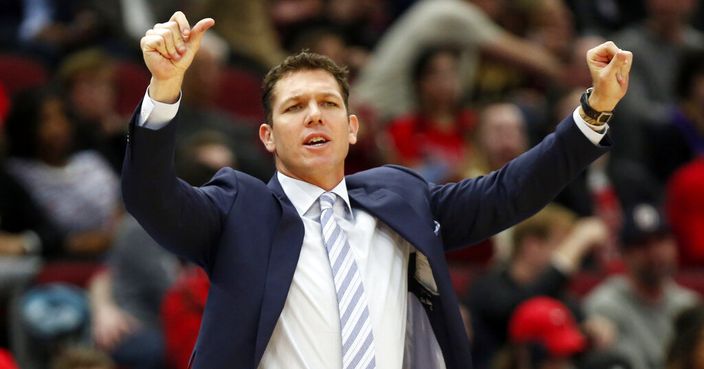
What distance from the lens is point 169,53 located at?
325cm

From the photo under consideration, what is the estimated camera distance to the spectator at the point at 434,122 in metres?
7.94

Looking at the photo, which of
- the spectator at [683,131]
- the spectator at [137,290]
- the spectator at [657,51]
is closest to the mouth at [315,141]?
the spectator at [137,290]

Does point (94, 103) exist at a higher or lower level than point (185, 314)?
higher

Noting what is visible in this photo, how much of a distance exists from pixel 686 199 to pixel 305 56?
4553 millimetres

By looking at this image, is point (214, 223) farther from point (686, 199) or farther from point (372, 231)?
point (686, 199)

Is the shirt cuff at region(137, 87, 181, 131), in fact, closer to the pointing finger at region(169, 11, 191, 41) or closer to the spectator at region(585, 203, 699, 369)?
the pointing finger at region(169, 11, 191, 41)

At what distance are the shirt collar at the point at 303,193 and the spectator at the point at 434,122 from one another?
4151mm

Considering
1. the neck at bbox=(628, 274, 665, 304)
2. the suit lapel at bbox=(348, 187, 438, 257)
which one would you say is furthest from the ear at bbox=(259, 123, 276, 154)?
the neck at bbox=(628, 274, 665, 304)

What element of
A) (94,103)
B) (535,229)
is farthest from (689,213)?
(94,103)

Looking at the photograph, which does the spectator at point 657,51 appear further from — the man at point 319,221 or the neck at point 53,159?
the man at point 319,221

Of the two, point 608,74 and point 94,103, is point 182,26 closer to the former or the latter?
point 608,74

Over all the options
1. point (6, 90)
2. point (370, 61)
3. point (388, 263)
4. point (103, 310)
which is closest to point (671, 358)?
point (103, 310)

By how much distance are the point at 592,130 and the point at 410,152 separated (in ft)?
14.5

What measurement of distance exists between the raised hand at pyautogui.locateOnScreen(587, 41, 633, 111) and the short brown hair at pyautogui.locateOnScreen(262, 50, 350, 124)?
62 cm
